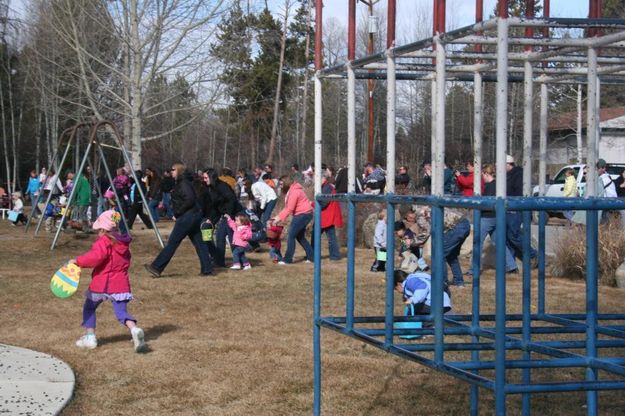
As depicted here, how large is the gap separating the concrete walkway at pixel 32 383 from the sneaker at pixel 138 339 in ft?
2.45

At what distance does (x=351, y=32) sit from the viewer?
5.38 metres

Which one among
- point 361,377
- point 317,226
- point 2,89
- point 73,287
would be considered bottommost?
point 361,377

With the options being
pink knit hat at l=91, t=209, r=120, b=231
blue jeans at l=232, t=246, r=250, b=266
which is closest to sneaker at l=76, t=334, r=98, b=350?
pink knit hat at l=91, t=209, r=120, b=231

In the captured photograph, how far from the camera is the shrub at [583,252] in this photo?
13.4 m

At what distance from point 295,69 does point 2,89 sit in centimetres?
1614

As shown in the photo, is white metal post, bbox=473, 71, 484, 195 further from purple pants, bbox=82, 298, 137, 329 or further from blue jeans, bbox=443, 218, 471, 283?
blue jeans, bbox=443, 218, 471, 283

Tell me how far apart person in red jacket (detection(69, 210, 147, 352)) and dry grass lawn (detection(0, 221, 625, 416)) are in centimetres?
28

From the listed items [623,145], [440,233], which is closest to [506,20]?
Answer: [440,233]

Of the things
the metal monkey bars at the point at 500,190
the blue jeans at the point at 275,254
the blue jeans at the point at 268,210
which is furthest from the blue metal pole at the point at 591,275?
the blue jeans at the point at 268,210

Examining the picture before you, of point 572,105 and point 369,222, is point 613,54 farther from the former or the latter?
point 369,222

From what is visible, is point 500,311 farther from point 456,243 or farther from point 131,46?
point 131,46

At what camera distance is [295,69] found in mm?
53906

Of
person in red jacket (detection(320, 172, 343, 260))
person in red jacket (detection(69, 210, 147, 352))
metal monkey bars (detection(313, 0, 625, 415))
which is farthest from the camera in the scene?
person in red jacket (detection(320, 172, 343, 260))

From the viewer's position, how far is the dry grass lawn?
693 centimetres
